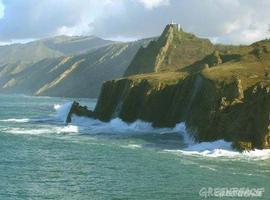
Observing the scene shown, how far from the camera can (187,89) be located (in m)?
117

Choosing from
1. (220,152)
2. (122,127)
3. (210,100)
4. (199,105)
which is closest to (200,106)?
(199,105)

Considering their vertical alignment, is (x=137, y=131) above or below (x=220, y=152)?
above

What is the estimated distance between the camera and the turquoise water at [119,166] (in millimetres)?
55719

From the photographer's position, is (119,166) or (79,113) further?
(79,113)

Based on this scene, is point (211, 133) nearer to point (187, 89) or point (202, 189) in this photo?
point (187, 89)

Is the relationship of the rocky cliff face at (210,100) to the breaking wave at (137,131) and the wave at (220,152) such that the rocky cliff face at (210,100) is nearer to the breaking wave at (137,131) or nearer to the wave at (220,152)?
the wave at (220,152)

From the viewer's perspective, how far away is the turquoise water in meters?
55.7

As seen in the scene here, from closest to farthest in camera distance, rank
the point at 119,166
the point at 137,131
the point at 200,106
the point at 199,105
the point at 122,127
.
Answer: the point at 119,166, the point at 200,106, the point at 199,105, the point at 137,131, the point at 122,127

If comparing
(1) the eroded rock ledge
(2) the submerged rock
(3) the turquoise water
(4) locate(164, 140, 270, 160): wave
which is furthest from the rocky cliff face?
(3) the turquoise water

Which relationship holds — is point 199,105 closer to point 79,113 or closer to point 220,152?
point 220,152

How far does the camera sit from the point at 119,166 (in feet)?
225

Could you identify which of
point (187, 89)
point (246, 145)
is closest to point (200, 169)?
point (246, 145)

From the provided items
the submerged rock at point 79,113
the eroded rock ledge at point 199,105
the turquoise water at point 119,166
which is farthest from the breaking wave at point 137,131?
the eroded rock ledge at point 199,105

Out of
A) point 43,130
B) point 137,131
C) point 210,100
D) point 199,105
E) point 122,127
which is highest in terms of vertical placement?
point 210,100
